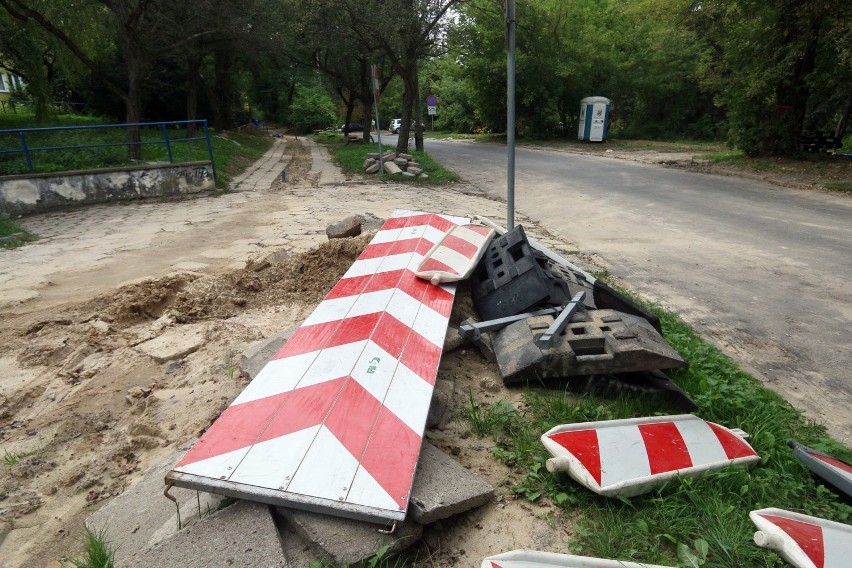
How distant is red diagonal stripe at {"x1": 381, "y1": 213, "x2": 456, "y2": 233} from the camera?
511cm

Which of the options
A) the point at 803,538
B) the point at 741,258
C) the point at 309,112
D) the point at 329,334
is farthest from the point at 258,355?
the point at 309,112

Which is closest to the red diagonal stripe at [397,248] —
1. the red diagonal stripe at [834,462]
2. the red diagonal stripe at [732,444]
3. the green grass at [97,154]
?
the red diagonal stripe at [732,444]

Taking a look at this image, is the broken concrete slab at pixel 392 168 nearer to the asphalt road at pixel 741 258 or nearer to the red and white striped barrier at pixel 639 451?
the asphalt road at pixel 741 258

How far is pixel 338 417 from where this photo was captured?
2242 mm

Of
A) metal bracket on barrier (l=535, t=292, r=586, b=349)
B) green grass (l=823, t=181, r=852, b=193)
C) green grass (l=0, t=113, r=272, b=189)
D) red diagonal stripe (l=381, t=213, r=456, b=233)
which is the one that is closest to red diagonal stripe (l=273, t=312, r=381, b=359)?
metal bracket on barrier (l=535, t=292, r=586, b=349)

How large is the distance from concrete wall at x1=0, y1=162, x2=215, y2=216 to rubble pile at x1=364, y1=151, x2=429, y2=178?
201 inches

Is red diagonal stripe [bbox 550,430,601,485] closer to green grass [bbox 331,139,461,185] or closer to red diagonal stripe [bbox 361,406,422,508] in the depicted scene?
red diagonal stripe [bbox 361,406,422,508]

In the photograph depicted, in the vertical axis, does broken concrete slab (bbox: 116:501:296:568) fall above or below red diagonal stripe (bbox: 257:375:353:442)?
below

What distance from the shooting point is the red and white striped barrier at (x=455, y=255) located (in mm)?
3773

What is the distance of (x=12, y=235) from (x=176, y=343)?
6.30 meters

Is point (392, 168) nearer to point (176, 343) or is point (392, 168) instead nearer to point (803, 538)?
point (176, 343)

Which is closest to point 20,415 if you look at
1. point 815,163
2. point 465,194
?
point 465,194


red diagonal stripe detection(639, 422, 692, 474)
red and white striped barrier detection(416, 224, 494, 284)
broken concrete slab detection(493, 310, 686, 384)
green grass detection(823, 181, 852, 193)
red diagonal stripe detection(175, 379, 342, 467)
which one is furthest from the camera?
green grass detection(823, 181, 852, 193)

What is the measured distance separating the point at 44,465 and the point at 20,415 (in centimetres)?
72
